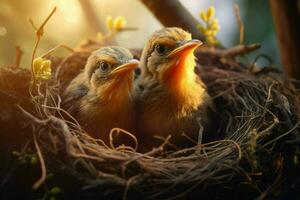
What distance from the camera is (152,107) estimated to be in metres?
3.39

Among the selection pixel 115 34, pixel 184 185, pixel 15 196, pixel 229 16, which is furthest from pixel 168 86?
pixel 229 16

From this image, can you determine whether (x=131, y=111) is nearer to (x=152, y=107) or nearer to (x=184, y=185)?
(x=152, y=107)

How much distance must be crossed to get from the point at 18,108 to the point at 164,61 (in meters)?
1.09

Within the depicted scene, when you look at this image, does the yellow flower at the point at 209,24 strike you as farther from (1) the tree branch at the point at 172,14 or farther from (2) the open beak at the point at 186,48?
(2) the open beak at the point at 186,48

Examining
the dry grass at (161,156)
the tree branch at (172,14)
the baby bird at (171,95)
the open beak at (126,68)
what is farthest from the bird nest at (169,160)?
the tree branch at (172,14)

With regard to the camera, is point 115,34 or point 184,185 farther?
point 115,34

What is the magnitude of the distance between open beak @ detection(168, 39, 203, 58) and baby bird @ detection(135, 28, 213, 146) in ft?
0.05

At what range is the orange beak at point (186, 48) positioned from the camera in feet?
10.0

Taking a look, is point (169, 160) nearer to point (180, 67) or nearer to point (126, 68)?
point (126, 68)

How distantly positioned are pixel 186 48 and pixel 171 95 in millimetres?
393

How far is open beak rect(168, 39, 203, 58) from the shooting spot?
3052mm

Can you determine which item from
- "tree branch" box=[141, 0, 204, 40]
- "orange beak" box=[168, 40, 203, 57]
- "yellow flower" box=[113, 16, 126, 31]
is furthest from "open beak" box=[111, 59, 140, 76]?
"tree branch" box=[141, 0, 204, 40]

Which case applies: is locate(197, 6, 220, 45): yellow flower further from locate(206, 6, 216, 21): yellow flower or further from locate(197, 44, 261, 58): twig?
locate(197, 44, 261, 58): twig

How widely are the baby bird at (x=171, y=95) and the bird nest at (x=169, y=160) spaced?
1.01 feet
